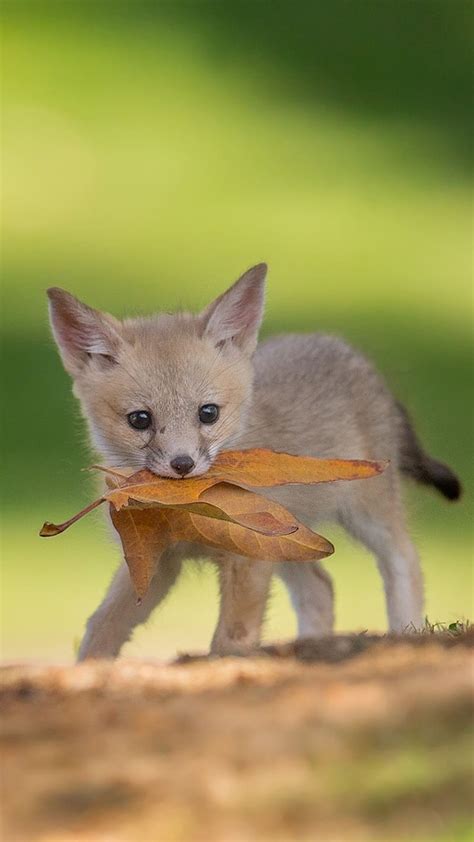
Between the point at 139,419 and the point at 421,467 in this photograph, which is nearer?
the point at 139,419

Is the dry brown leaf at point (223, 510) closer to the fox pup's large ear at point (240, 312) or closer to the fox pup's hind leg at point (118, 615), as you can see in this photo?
the fox pup's hind leg at point (118, 615)

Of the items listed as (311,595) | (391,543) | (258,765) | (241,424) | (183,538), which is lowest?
(311,595)

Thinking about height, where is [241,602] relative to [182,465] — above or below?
below

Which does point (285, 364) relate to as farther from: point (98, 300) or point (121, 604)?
point (98, 300)

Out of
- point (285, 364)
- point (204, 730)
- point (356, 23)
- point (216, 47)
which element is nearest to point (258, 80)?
point (216, 47)

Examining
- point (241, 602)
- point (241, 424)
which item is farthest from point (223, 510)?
point (241, 424)

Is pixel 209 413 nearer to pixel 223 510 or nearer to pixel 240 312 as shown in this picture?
pixel 240 312

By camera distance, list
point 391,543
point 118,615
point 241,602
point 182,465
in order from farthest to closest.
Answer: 1. point 391,543
2. point 118,615
3. point 241,602
4. point 182,465

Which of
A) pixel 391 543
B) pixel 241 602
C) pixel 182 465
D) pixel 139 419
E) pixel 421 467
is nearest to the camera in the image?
pixel 182 465
